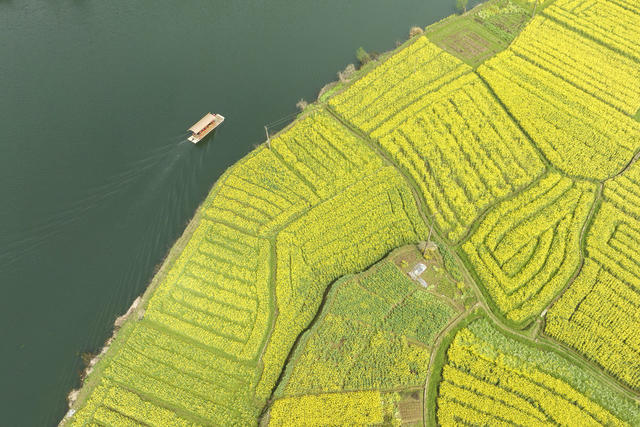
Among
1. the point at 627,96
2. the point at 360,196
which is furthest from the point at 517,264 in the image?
the point at 627,96

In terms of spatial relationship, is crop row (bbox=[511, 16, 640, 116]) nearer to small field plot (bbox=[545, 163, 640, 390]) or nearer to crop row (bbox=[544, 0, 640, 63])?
crop row (bbox=[544, 0, 640, 63])

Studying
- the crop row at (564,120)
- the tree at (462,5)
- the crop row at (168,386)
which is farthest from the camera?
the tree at (462,5)

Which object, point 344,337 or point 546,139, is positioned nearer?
point 344,337

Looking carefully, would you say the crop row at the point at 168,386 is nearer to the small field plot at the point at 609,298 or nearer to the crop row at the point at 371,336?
the crop row at the point at 371,336

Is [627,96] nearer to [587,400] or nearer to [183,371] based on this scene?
[587,400]

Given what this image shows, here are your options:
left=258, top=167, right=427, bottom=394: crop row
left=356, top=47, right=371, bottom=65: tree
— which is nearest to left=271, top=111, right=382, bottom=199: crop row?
left=258, top=167, right=427, bottom=394: crop row

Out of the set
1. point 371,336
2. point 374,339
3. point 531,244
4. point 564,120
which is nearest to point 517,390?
point 374,339

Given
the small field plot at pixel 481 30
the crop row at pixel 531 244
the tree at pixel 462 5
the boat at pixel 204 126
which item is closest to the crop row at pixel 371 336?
the crop row at pixel 531 244
